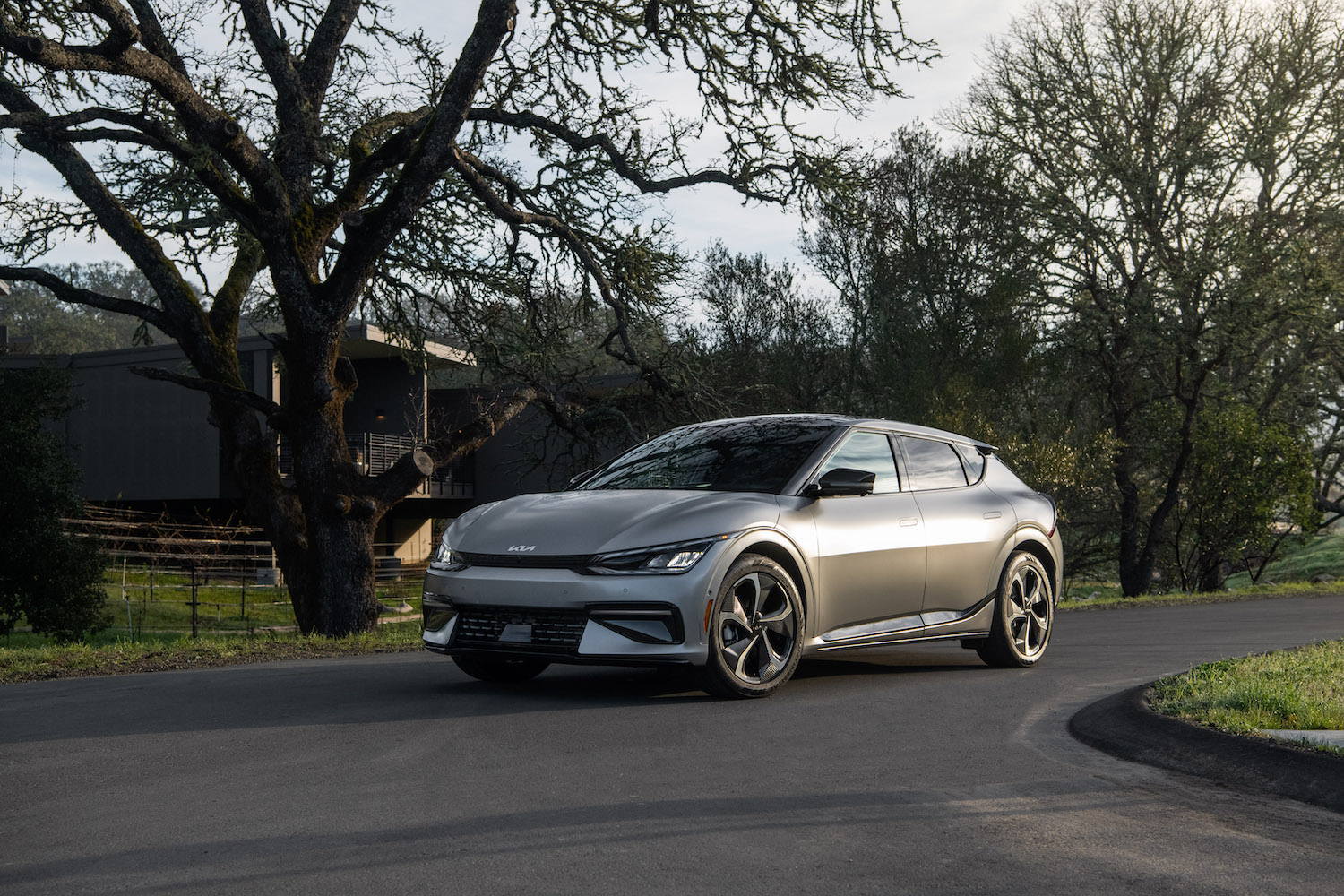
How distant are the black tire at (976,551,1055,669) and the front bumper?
291 cm

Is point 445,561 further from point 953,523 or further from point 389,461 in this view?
Answer: point 389,461

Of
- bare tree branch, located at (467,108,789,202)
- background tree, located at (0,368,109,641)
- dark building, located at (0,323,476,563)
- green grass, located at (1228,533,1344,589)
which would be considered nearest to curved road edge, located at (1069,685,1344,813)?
bare tree branch, located at (467,108,789,202)

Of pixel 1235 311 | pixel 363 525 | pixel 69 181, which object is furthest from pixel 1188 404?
pixel 69 181

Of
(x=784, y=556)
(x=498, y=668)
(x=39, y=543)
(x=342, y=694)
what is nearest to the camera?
(x=784, y=556)

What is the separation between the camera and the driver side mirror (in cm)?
792

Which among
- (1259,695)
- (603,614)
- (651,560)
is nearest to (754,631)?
(651,560)

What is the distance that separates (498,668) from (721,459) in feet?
6.43

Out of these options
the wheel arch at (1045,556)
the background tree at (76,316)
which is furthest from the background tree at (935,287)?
the background tree at (76,316)

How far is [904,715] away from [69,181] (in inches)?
432

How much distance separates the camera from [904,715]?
23.4 feet

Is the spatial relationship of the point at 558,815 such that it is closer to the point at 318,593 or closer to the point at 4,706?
the point at 4,706

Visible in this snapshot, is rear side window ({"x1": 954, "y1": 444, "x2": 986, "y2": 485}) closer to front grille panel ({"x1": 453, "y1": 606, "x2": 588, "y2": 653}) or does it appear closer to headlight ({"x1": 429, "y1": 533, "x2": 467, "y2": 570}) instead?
front grille panel ({"x1": 453, "y1": 606, "x2": 588, "y2": 653})

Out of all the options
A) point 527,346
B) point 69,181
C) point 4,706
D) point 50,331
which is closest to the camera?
point 4,706

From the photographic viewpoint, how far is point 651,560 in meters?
7.11
